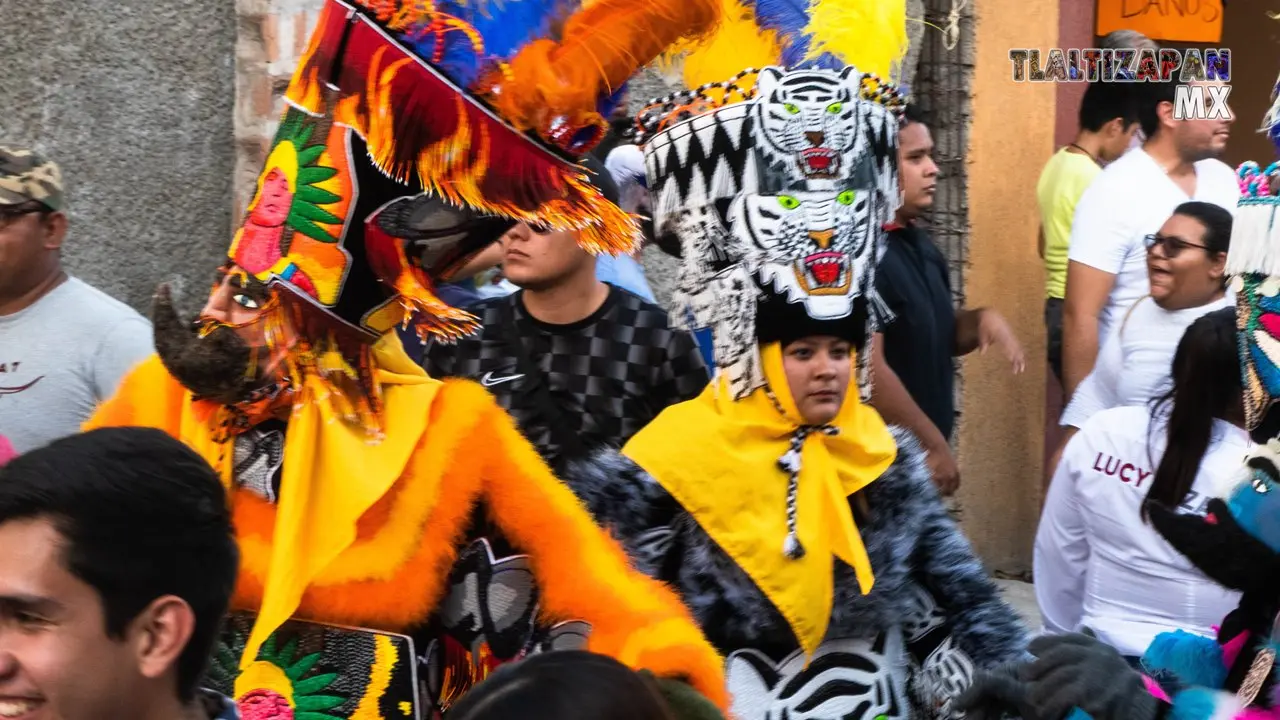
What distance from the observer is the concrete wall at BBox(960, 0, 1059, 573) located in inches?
290

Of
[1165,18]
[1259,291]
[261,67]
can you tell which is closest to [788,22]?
[1259,291]

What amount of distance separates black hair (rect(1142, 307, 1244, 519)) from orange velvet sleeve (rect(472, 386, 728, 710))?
49.0 inches

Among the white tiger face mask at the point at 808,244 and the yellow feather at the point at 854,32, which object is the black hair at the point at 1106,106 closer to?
the yellow feather at the point at 854,32

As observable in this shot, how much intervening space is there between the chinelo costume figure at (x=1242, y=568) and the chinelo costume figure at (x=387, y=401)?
0.65 m

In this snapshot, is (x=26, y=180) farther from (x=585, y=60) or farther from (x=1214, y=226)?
(x=1214, y=226)

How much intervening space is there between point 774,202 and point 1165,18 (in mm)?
4954

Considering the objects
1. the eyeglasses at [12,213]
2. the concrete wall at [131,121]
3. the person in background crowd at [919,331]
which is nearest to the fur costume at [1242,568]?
the person in background crowd at [919,331]

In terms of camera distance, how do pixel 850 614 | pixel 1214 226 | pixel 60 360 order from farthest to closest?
pixel 1214 226 → pixel 60 360 → pixel 850 614

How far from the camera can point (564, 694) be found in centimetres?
183

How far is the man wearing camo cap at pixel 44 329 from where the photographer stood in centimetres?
420

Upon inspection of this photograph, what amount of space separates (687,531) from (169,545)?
1626 mm

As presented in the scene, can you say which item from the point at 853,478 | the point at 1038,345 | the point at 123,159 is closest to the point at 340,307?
the point at 853,478

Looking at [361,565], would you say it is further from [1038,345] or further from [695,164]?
[1038,345]

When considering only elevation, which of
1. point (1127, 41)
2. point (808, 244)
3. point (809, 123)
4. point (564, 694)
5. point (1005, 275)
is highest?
point (1127, 41)
